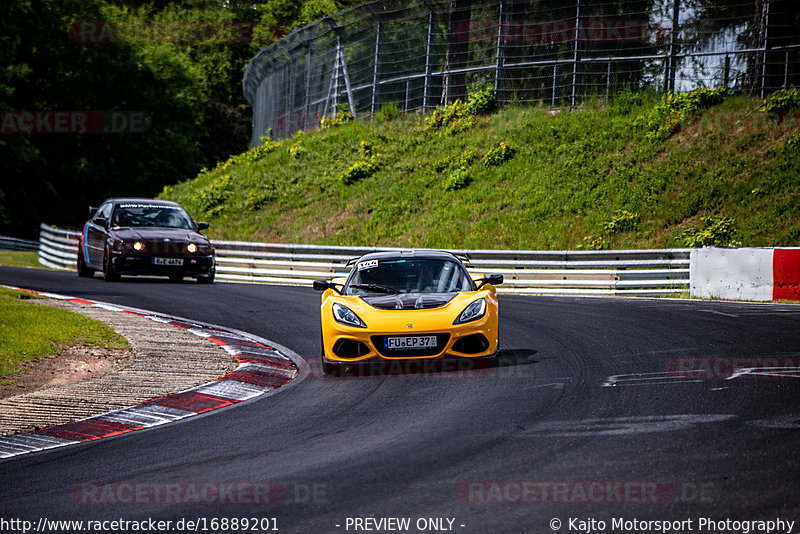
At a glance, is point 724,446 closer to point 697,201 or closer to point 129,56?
point 697,201

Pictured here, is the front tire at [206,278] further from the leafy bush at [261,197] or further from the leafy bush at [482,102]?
the leafy bush at [482,102]

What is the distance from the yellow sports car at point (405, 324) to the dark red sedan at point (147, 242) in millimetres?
9751

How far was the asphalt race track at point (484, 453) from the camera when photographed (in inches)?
199

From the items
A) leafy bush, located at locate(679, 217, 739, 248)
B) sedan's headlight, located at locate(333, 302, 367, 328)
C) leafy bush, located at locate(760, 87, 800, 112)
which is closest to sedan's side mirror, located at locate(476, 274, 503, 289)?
sedan's headlight, located at locate(333, 302, 367, 328)

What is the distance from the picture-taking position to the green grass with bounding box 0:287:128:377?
10781 mm

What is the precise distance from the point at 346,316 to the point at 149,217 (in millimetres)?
11757

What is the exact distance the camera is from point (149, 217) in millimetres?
20812

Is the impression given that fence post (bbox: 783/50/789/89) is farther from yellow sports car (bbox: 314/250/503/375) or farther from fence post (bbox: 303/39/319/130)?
yellow sports car (bbox: 314/250/503/375)

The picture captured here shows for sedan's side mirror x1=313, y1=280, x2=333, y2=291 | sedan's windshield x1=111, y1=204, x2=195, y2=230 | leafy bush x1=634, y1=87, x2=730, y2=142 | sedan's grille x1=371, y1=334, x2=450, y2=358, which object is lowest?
sedan's grille x1=371, y1=334, x2=450, y2=358

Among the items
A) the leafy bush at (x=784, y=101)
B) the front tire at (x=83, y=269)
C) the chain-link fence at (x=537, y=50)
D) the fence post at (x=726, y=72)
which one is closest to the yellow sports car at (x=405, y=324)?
the front tire at (x=83, y=269)

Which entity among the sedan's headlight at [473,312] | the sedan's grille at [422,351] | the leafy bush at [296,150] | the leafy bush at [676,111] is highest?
the leafy bush at [676,111]

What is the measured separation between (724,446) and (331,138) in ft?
103

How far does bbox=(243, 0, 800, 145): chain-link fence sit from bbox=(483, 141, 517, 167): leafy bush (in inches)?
82.7

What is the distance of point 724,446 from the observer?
6.15m
